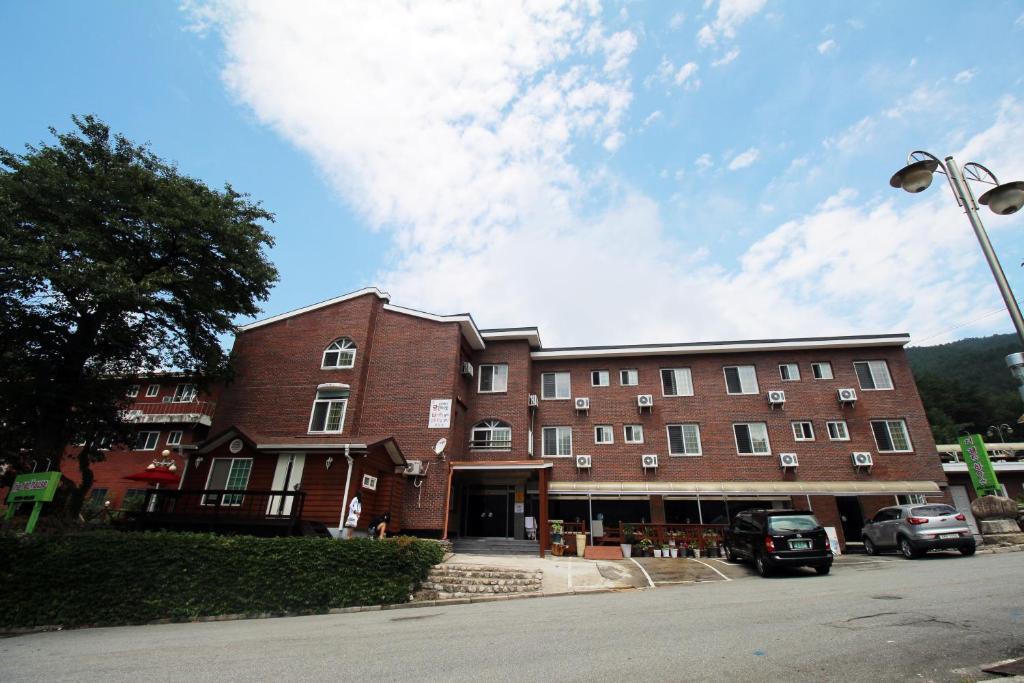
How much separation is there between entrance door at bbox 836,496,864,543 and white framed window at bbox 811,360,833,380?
5.20 m

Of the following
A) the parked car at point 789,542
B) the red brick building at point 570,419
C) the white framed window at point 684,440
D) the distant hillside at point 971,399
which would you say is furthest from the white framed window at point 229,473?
the distant hillside at point 971,399

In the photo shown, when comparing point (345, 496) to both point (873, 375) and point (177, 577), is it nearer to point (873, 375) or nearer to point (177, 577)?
point (177, 577)

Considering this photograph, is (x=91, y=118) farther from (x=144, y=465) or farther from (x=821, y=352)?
(x=821, y=352)

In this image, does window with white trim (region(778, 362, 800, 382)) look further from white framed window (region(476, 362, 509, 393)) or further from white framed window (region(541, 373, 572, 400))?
white framed window (region(476, 362, 509, 393))

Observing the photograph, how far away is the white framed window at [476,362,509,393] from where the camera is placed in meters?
22.2

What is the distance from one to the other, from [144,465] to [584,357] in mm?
23082

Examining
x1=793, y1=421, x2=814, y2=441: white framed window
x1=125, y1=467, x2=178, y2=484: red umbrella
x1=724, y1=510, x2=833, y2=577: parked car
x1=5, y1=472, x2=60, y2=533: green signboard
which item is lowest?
x1=724, y1=510, x2=833, y2=577: parked car

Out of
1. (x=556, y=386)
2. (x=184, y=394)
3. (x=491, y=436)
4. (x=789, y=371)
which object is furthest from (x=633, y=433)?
(x=184, y=394)

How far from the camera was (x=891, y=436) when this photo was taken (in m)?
20.6

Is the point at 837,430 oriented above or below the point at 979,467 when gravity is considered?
above

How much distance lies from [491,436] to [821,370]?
15213 mm

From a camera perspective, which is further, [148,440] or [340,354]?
Answer: [148,440]

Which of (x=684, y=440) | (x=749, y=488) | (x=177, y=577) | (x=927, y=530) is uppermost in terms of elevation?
(x=684, y=440)

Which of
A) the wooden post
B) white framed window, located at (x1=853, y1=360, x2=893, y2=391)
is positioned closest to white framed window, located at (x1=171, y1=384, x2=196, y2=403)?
the wooden post
